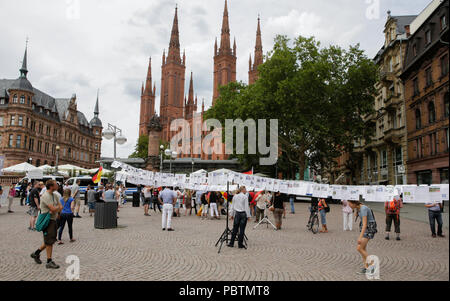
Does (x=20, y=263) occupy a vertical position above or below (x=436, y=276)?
below

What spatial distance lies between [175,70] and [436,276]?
123 m

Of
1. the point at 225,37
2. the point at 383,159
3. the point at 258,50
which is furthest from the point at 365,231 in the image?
the point at 225,37

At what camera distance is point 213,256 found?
7.86 m

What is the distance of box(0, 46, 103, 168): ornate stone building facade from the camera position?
185 ft

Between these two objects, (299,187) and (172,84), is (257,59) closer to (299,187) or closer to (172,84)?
(172,84)

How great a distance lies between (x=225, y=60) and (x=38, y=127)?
64.3 m

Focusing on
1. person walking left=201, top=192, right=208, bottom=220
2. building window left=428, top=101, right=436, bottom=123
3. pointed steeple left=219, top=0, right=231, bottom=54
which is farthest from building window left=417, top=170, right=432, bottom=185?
pointed steeple left=219, top=0, right=231, bottom=54

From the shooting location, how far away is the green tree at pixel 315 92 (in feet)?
101

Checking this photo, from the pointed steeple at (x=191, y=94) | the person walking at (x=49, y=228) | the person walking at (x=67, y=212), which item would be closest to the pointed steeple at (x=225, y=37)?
the pointed steeple at (x=191, y=94)

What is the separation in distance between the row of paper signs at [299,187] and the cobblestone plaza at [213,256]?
0.93 m

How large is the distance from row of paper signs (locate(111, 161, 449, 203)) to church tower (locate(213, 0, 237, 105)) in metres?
94.4
